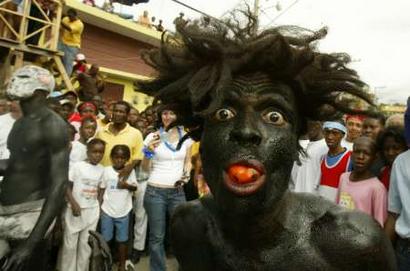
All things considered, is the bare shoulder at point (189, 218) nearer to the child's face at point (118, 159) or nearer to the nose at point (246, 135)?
the nose at point (246, 135)

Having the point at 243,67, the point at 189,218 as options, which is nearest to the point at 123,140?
the point at 189,218

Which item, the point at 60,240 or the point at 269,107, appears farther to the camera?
the point at 60,240

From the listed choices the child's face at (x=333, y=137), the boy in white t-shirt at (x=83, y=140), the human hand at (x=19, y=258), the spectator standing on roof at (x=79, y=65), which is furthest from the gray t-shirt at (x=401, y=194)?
the spectator standing on roof at (x=79, y=65)

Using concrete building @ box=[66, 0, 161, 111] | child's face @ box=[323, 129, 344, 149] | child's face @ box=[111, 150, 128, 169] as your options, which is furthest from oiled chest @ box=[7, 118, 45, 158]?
concrete building @ box=[66, 0, 161, 111]

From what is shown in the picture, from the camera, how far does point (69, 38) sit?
10859mm

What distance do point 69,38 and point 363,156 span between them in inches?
341

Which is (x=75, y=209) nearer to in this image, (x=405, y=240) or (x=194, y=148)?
(x=194, y=148)

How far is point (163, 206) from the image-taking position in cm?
528

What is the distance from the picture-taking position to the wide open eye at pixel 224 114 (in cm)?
165

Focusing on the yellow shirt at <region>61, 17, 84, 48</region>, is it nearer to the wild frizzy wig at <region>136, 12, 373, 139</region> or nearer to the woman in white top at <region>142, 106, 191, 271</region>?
the woman in white top at <region>142, 106, 191, 271</region>

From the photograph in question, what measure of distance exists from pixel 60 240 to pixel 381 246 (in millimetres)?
4288

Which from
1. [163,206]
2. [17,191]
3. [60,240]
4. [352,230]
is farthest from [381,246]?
[60,240]

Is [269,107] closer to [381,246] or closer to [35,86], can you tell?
[381,246]

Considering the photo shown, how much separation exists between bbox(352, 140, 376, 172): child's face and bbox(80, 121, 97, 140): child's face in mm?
3317
